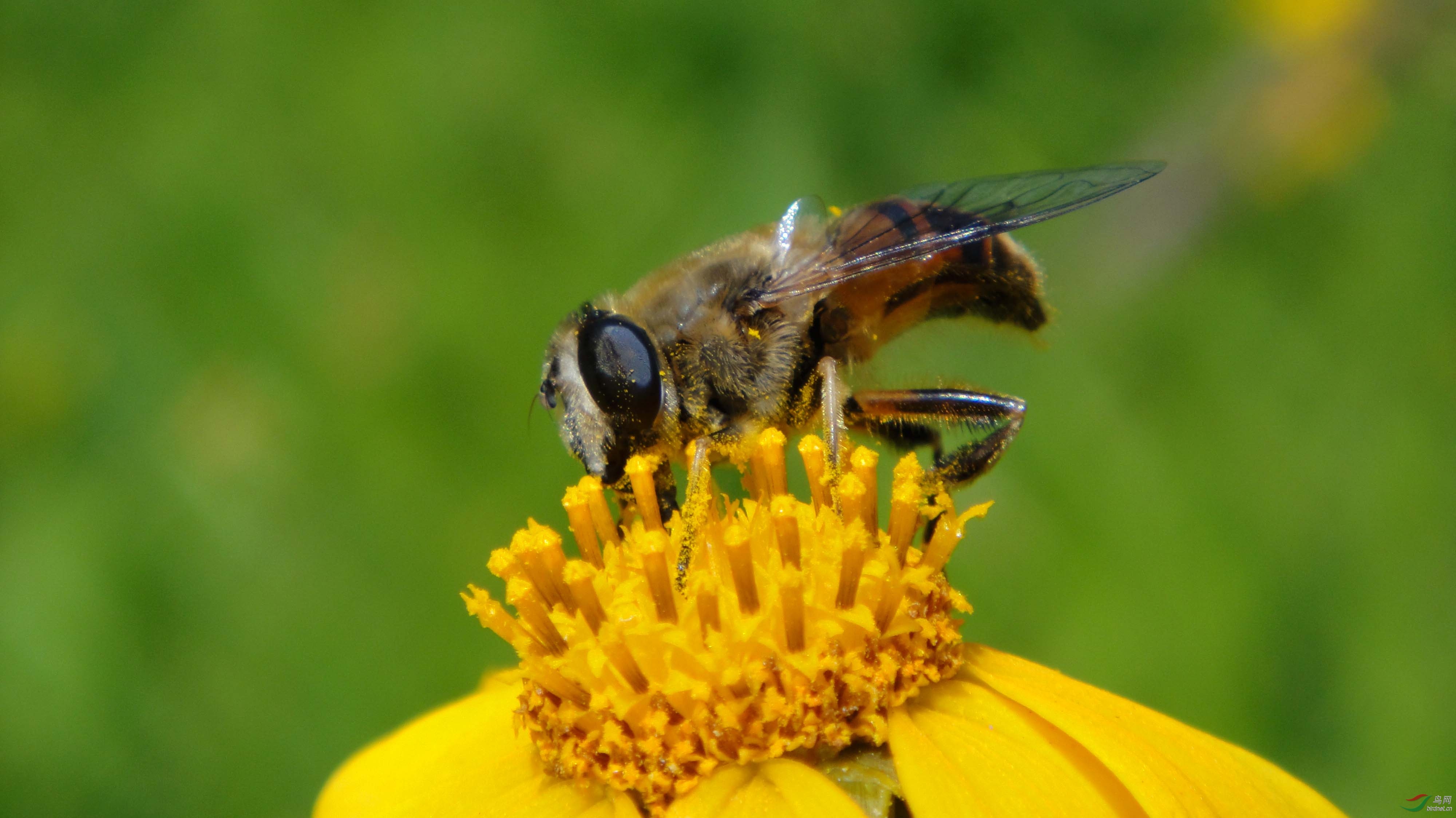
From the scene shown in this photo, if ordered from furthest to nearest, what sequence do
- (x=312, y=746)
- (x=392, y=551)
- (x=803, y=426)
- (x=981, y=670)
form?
1. (x=392, y=551)
2. (x=312, y=746)
3. (x=803, y=426)
4. (x=981, y=670)

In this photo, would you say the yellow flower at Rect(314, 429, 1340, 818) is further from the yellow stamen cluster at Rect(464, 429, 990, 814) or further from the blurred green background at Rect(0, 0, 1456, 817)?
the blurred green background at Rect(0, 0, 1456, 817)

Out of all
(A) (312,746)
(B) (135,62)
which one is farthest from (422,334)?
(B) (135,62)

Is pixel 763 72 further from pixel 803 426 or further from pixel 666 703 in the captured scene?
pixel 666 703

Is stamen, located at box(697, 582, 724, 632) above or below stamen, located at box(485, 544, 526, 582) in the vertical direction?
below

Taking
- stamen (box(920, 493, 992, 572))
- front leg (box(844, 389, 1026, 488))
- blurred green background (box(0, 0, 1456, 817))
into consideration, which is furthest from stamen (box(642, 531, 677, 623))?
blurred green background (box(0, 0, 1456, 817))

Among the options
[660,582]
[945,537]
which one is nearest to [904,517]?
[945,537]

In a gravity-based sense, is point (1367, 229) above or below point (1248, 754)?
above
